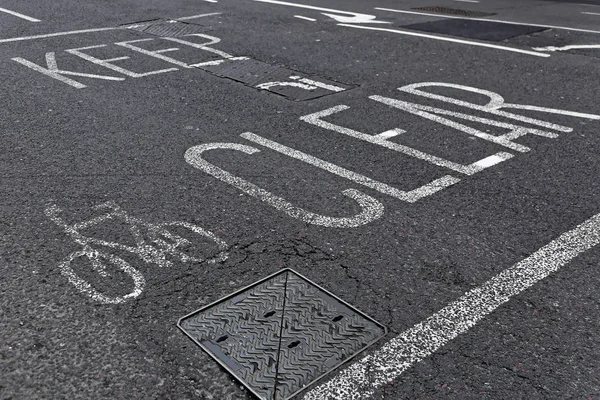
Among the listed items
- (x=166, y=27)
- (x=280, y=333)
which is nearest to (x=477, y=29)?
(x=166, y=27)

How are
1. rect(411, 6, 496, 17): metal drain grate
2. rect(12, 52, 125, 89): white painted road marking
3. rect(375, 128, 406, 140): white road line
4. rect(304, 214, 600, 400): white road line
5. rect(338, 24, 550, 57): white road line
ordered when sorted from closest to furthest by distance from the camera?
1. rect(304, 214, 600, 400): white road line
2. rect(375, 128, 406, 140): white road line
3. rect(12, 52, 125, 89): white painted road marking
4. rect(338, 24, 550, 57): white road line
5. rect(411, 6, 496, 17): metal drain grate

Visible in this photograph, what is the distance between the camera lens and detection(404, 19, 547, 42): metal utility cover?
35.5 ft

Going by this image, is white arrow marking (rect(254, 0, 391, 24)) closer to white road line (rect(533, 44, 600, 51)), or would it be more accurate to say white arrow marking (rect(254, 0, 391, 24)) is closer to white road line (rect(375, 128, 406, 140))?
white road line (rect(533, 44, 600, 51))

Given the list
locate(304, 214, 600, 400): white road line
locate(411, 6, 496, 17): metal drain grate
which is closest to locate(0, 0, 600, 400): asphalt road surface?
locate(304, 214, 600, 400): white road line

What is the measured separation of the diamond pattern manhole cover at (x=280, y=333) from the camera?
3.28 m

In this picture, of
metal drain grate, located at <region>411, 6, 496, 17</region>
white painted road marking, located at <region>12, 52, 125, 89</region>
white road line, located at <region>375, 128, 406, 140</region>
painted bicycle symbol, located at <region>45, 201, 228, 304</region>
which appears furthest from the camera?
metal drain grate, located at <region>411, 6, 496, 17</region>

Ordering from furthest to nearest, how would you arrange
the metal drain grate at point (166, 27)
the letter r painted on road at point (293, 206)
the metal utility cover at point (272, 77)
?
the metal drain grate at point (166, 27) → the metal utility cover at point (272, 77) → the letter r painted on road at point (293, 206)

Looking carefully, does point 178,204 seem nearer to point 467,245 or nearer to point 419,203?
point 419,203

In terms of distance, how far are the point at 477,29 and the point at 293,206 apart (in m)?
7.80

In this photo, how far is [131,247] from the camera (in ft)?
14.2

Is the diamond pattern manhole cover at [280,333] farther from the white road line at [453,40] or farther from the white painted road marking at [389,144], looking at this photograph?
the white road line at [453,40]

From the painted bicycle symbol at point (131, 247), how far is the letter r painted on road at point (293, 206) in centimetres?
67

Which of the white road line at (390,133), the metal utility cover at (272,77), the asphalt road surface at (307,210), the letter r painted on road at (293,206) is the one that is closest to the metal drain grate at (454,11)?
the asphalt road surface at (307,210)

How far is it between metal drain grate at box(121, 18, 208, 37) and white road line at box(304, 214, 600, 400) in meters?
7.94
